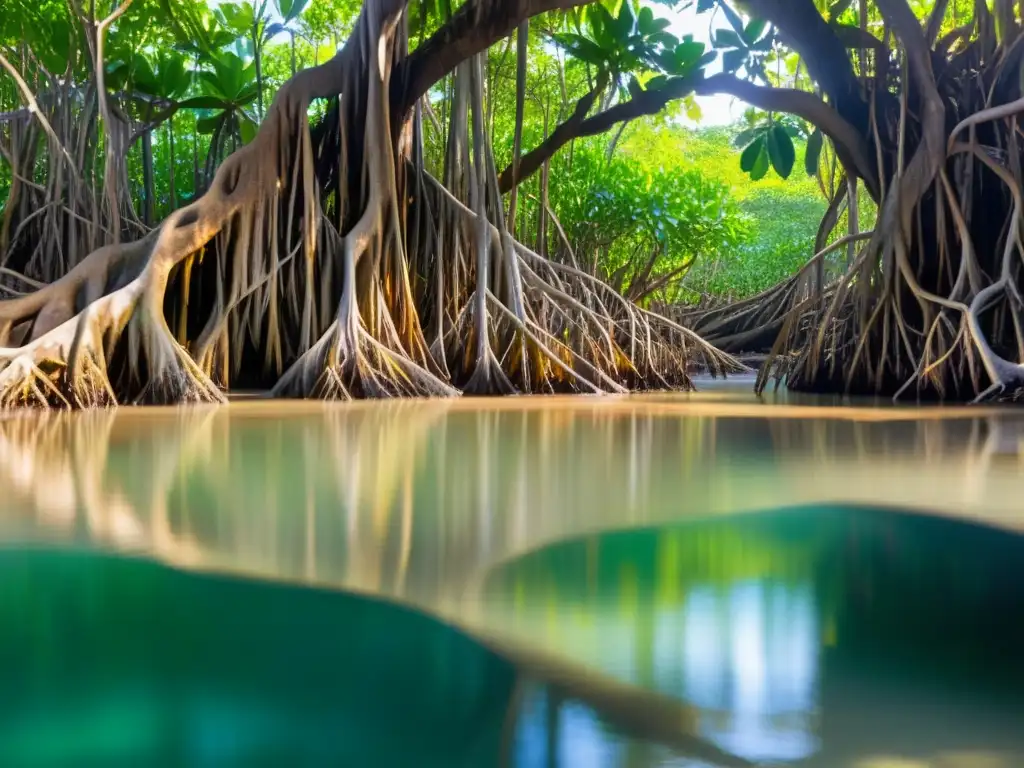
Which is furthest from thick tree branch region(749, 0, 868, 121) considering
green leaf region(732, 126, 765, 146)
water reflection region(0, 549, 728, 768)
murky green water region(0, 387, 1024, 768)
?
water reflection region(0, 549, 728, 768)

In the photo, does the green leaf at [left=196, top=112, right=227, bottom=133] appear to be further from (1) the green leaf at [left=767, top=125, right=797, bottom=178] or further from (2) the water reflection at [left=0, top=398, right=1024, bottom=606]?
(2) the water reflection at [left=0, top=398, right=1024, bottom=606]

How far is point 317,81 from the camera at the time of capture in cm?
584

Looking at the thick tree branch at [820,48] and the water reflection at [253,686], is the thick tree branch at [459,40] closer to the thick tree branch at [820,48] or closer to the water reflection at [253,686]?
the thick tree branch at [820,48]

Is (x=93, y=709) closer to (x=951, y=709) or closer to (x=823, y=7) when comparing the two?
(x=951, y=709)

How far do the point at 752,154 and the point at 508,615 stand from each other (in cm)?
702

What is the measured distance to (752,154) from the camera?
7562 mm

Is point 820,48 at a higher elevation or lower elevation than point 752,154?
higher

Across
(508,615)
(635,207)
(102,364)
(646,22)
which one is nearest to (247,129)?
(646,22)

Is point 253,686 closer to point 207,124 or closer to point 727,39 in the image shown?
point 727,39

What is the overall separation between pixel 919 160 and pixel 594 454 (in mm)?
4074

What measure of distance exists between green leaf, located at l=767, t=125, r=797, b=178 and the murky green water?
5615 mm

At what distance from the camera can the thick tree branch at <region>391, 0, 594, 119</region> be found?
5.70 m

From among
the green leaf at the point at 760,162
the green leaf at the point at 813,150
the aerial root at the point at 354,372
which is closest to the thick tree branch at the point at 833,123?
the green leaf at the point at 760,162

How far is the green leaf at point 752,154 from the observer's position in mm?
7512
